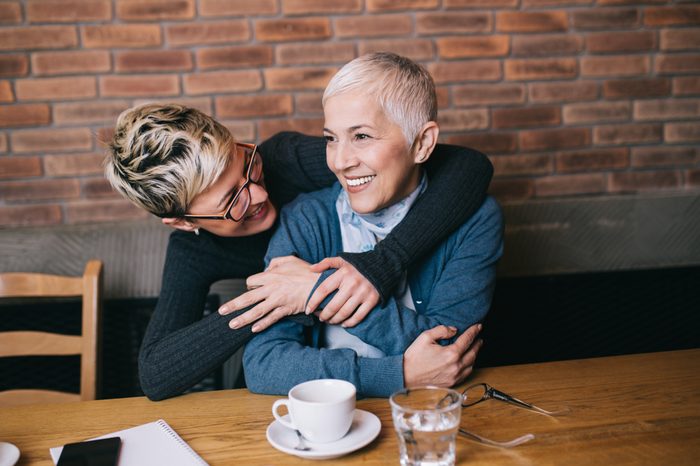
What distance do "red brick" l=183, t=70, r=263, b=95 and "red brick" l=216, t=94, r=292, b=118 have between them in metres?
0.03

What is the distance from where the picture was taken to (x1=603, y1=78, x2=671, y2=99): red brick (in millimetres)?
2324

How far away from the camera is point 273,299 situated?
4.32ft

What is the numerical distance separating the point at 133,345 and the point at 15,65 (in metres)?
1.00

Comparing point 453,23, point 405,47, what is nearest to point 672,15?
point 453,23

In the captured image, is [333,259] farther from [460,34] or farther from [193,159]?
[460,34]

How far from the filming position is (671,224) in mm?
2248

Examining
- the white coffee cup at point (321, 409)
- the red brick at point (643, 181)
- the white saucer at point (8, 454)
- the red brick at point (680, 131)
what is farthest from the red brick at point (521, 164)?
the white saucer at point (8, 454)

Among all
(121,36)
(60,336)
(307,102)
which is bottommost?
(60,336)

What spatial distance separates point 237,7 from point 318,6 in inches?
10.7

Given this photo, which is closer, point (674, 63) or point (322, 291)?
point (322, 291)

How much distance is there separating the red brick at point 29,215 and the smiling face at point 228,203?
2.72ft

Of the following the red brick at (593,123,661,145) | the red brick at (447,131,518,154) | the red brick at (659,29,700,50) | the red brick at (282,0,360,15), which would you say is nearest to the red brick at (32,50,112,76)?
the red brick at (282,0,360,15)

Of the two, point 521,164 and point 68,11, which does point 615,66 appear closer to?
point 521,164

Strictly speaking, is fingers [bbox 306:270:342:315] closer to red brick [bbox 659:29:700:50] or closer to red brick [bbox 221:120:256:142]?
red brick [bbox 221:120:256:142]
